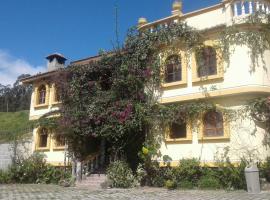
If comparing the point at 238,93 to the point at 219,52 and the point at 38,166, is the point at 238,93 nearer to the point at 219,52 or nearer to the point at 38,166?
the point at 219,52

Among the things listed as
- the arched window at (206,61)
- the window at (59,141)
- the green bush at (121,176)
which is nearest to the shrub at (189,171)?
the green bush at (121,176)

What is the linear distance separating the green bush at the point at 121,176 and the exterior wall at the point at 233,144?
7.24 feet

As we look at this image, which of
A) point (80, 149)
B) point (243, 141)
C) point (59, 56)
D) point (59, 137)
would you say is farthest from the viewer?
point (59, 56)

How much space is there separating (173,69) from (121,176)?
6025mm

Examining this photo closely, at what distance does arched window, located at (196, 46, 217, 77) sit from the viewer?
15.5 metres

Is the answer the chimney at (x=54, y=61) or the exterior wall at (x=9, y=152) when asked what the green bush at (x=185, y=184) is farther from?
the chimney at (x=54, y=61)

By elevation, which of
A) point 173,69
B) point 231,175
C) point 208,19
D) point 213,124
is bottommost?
point 231,175

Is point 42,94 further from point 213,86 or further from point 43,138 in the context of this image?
point 213,86

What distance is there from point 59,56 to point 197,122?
14.0 meters

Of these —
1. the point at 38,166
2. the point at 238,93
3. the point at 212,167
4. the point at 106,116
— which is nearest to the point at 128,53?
the point at 106,116

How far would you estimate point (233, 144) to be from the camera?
14086 millimetres

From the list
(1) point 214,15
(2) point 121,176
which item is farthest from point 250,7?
(2) point 121,176

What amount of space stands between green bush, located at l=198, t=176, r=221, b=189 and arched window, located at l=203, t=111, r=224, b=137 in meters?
2.00

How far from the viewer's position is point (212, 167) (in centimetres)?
1444
